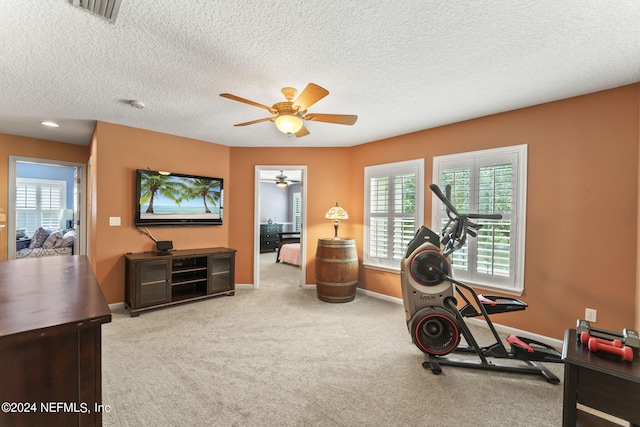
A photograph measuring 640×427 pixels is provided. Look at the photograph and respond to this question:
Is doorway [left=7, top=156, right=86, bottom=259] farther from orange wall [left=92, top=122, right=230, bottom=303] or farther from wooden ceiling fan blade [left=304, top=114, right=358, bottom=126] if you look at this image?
wooden ceiling fan blade [left=304, top=114, right=358, bottom=126]

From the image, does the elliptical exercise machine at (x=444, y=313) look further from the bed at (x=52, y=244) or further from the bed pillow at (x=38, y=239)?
the bed pillow at (x=38, y=239)

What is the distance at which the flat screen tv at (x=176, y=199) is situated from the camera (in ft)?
12.5

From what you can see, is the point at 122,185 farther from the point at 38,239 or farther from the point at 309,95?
the point at 38,239

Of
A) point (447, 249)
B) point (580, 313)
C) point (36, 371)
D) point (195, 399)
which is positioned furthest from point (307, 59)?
point (580, 313)

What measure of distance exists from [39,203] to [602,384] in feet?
33.0

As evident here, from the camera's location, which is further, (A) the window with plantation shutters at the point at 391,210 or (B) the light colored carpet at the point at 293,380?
(A) the window with plantation shutters at the point at 391,210

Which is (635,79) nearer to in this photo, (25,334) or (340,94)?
(340,94)

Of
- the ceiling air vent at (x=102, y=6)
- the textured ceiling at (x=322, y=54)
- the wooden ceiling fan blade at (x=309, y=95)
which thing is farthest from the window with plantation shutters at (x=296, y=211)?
the ceiling air vent at (x=102, y=6)

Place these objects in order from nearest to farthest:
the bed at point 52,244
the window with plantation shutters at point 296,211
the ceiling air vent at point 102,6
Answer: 1. the ceiling air vent at point 102,6
2. the bed at point 52,244
3. the window with plantation shutters at point 296,211

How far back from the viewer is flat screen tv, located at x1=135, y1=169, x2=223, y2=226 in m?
3.80

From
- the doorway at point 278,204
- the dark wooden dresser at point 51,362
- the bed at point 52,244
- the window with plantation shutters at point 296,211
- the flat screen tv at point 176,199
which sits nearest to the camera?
the dark wooden dresser at point 51,362

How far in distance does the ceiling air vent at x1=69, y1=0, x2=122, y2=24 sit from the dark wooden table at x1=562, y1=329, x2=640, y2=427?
2.80 m

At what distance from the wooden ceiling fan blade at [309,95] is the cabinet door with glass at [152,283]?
271 cm

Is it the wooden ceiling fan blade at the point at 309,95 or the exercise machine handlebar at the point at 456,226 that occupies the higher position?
the wooden ceiling fan blade at the point at 309,95
